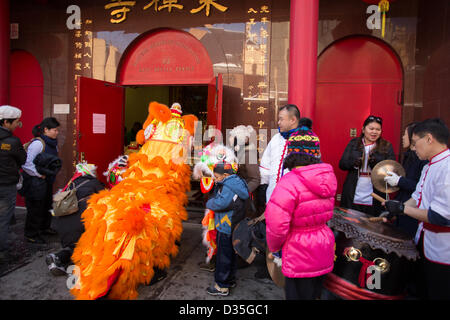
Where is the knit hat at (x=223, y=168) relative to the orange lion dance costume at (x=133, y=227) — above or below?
above

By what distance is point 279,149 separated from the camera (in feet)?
10.7

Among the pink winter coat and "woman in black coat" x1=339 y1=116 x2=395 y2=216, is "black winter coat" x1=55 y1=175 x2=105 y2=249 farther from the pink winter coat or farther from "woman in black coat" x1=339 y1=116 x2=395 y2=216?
"woman in black coat" x1=339 y1=116 x2=395 y2=216

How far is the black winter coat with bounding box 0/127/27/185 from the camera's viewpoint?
3170 millimetres

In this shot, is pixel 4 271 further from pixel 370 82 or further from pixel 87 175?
pixel 370 82

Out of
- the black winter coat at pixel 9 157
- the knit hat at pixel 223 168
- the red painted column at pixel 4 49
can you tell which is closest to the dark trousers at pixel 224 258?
the knit hat at pixel 223 168

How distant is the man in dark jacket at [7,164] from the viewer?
10.4ft

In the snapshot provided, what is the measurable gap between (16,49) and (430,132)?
24.2 feet

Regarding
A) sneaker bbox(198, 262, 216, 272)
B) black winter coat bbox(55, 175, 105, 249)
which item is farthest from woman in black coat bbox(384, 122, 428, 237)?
black winter coat bbox(55, 175, 105, 249)

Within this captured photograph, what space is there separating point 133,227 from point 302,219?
1.48 metres

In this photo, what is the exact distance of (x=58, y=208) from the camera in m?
2.85

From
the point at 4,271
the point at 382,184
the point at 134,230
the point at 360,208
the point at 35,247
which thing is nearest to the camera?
the point at 134,230

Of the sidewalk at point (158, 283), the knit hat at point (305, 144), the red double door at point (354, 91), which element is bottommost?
the sidewalk at point (158, 283)

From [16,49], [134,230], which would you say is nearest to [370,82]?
[134,230]

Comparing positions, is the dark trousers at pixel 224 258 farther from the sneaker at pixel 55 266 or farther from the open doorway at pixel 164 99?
the open doorway at pixel 164 99
